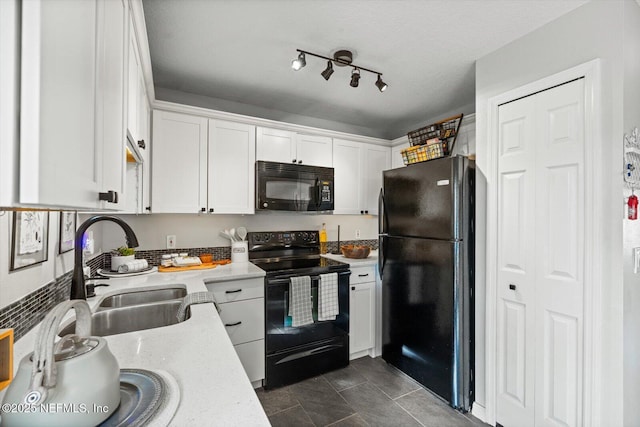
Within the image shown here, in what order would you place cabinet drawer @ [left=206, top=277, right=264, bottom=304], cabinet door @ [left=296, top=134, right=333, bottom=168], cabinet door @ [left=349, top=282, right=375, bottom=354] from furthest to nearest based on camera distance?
1. cabinet door @ [left=296, top=134, right=333, bottom=168]
2. cabinet door @ [left=349, top=282, right=375, bottom=354]
3. cabinet drawer @ [left=206, top=277, right=264, bottom=304]

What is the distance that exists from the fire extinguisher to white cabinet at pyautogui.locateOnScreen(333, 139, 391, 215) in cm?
211

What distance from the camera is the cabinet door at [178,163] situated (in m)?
2.33

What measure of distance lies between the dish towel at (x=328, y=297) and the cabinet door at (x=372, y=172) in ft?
3.51

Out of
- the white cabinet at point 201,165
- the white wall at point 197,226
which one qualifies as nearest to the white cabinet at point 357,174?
the white wall at point 197,226

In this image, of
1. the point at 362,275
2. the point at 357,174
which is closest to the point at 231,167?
the point at 357,174

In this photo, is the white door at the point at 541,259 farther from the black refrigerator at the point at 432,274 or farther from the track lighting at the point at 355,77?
the track lighting at the point at 355,77

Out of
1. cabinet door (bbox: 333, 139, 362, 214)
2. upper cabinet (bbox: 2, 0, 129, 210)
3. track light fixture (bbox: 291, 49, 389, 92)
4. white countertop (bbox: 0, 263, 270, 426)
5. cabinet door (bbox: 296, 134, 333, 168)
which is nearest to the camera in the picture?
upper cabinet (bbox: 2, 0, 129, 210)

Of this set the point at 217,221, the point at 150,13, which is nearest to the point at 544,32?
the point at 150,13

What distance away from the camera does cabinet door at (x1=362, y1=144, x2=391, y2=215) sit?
3338 mm

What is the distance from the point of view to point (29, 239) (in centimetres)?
114

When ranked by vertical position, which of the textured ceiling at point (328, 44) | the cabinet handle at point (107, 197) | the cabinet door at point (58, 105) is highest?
the textured ceiling at point (328, 44)

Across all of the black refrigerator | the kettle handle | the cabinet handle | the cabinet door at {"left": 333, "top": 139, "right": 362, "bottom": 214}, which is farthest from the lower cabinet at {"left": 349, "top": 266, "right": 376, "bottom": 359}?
the kettle handle

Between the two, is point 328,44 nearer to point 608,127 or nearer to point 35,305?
point 608,127

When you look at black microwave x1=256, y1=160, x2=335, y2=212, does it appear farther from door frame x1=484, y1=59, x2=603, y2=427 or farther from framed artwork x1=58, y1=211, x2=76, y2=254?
door frame x1=484, y1=59, x2=603, y2=427
